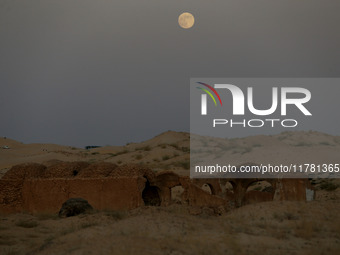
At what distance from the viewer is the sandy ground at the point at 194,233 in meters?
7.19

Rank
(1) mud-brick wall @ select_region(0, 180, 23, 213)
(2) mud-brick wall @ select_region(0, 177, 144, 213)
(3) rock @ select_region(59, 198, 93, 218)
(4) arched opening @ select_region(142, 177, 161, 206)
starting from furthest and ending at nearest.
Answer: (4) arched opening @ select_region(142, 177, 161, 206)
(1) mud-brick wall @ select_region(0, 180, 23, 213)
(2) mud-brick wall @ select_region(0, 177, 144, 213)
(3) rock @ select_region(59, 198, 93, 218)

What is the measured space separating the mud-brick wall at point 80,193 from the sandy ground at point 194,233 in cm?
205

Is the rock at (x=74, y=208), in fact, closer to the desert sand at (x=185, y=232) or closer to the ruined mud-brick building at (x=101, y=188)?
the desert sand at (x=185, y=232)

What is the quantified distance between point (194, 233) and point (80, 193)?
7.99 metres

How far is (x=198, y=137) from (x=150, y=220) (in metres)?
44.3

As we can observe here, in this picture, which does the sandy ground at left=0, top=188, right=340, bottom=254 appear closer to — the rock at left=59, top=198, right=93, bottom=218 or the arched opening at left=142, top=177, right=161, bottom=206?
the rock at left=59, top=198, right=93, bottom=218

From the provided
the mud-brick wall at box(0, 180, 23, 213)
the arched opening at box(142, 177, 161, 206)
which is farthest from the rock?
the arched opening at box(142, 177, 161, 206)

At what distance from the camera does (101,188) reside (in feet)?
48.5

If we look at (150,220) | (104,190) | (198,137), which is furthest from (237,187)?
(198,137)

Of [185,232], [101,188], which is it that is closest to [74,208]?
[101,188]

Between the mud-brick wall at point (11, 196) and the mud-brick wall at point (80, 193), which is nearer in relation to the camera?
the mud-brick wall at point (80, 193)

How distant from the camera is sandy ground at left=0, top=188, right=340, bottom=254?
283 inches

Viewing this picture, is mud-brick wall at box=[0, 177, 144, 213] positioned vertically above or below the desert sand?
above

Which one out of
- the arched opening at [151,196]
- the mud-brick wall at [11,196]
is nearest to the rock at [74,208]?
the mud-brick wall at [11,196]
